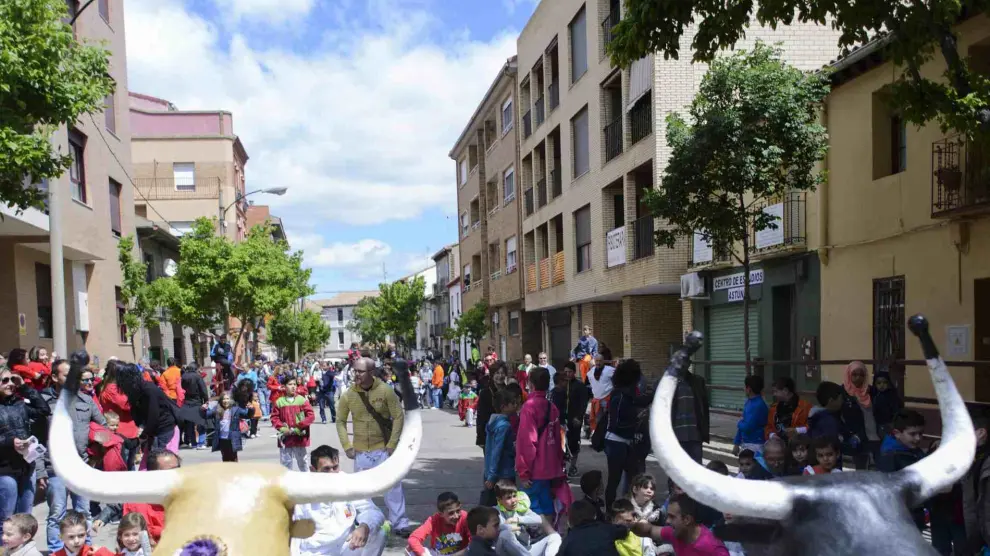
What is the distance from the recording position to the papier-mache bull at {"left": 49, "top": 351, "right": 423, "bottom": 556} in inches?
106

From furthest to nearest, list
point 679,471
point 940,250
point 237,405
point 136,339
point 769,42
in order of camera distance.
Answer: point 136,339
point 769,42
point 940,250
point 237,405
point 679,471

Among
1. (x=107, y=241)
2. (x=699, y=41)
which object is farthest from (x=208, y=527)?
(x=107, y=241)

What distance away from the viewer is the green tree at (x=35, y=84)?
27.8 feet

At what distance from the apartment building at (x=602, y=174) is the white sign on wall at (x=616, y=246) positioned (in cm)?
3

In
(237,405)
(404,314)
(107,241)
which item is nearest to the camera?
(237,405)

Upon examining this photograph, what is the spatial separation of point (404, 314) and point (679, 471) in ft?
210

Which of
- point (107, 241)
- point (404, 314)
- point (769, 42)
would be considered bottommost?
point (404, 314)

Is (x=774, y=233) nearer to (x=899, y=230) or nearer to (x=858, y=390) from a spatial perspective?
(x=899, y=230)

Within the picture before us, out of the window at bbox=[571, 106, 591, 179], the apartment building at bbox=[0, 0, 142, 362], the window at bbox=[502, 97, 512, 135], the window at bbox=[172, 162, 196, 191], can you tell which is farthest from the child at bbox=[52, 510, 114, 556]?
the window at bbox=[172, 162, 196, 191]

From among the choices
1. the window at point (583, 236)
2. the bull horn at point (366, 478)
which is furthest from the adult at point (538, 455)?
the window at point (583, 236)

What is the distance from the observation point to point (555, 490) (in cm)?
742

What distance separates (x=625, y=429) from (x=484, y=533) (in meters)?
2.97

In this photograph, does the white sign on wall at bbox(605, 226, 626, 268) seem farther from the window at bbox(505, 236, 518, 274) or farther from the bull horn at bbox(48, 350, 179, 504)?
the bull horn at bbox(48, 350, 179, 504)

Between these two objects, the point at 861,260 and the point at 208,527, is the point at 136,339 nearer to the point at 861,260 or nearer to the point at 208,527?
the point at 861,260
